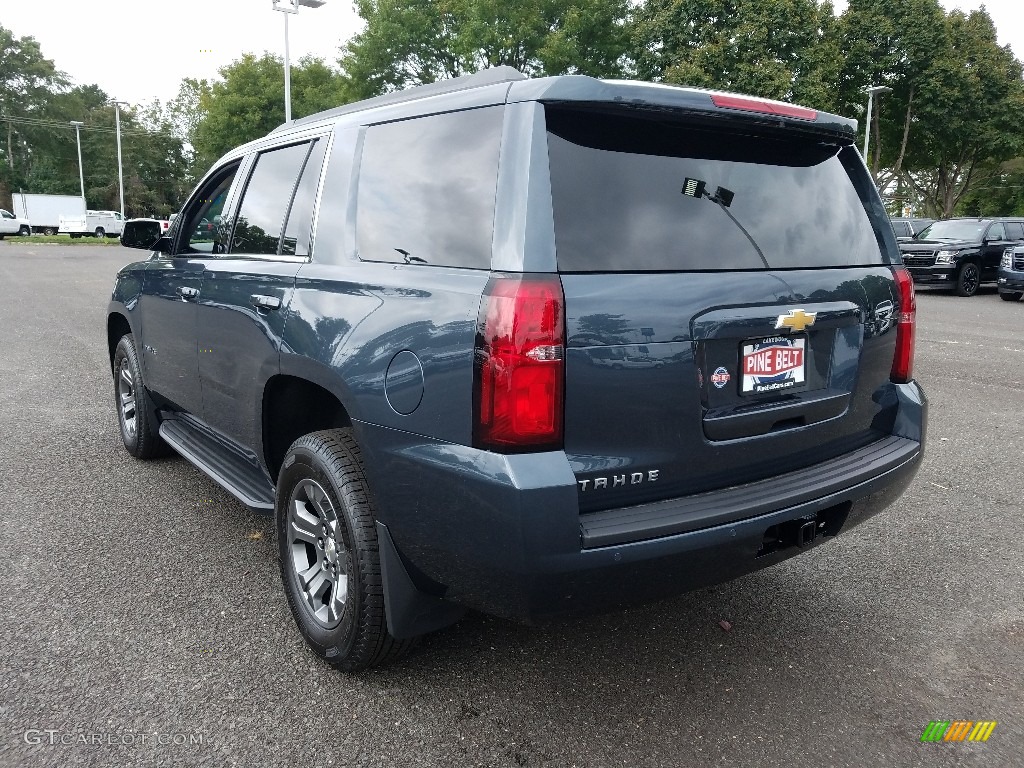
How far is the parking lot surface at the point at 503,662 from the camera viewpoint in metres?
2.35

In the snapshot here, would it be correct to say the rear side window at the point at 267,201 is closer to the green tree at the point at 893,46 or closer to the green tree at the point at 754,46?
the green tree at the point at 754,46

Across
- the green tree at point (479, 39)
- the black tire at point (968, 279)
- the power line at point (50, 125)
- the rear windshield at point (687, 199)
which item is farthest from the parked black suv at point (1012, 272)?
the power line at point (50, 125)

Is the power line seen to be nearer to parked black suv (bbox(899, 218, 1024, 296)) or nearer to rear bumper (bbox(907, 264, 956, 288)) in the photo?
parked black suv (bbox(899, 218, 1024, 296))

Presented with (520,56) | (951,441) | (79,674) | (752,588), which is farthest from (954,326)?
(520,56)

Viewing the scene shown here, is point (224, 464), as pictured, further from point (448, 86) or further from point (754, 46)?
point (754, 46)

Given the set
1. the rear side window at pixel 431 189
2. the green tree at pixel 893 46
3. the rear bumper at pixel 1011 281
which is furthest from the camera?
the green tree at pixel 893 46

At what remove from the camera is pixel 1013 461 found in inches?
206

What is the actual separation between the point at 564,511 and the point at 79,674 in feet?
5.89

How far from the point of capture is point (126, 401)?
5.14 metres

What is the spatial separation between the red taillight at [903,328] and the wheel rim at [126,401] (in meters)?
4.14

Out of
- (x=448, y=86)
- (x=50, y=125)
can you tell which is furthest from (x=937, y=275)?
(x=50, y=125)

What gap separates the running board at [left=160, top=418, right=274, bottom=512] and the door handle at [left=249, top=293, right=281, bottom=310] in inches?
28.2

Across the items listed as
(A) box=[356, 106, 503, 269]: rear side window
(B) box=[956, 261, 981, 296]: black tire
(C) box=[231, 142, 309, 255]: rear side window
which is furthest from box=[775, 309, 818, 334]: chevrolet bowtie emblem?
(B) box=[956, 261, 981, 296]: black tire

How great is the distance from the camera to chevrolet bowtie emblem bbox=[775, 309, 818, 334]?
242 centimetres
